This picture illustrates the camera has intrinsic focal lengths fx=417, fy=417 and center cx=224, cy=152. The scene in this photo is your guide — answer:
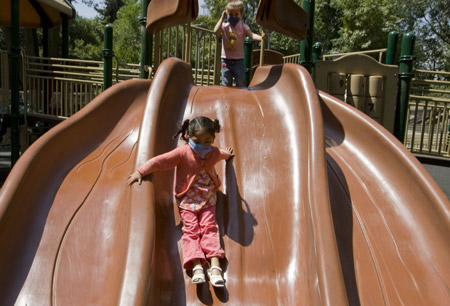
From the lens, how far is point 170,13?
172 inches

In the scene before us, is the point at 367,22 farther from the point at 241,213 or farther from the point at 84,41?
the point at 241,213

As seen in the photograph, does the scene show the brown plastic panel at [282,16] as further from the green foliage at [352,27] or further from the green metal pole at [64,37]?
the green foliage at [352,27]

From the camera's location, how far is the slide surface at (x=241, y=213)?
232 centimetres

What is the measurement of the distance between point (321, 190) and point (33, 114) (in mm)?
7121

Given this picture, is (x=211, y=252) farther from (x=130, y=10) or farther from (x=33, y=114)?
(x=130, y=10)

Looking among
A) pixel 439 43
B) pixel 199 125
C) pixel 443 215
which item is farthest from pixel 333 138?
pixel 439 43

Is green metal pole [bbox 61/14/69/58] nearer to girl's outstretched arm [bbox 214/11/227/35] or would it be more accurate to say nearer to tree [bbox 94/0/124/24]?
girl's outstretched arm [bbox 214/11/227/35]

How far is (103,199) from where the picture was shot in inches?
110

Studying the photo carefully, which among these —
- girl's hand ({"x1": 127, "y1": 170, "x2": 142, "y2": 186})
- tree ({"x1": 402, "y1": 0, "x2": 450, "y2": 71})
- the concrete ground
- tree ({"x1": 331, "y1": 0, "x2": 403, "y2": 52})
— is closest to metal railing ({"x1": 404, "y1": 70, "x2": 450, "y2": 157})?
the concrete ground

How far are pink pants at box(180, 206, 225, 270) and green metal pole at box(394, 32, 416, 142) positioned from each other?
3610 mm

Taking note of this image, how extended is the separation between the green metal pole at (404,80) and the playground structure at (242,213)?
2.06m

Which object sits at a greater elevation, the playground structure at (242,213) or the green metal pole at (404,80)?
the green metal pole at (404,80)

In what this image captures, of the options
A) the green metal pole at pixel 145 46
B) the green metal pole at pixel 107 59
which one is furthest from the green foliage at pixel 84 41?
the green metal pole at pixel 145 46

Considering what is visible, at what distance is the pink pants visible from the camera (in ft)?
8.15
